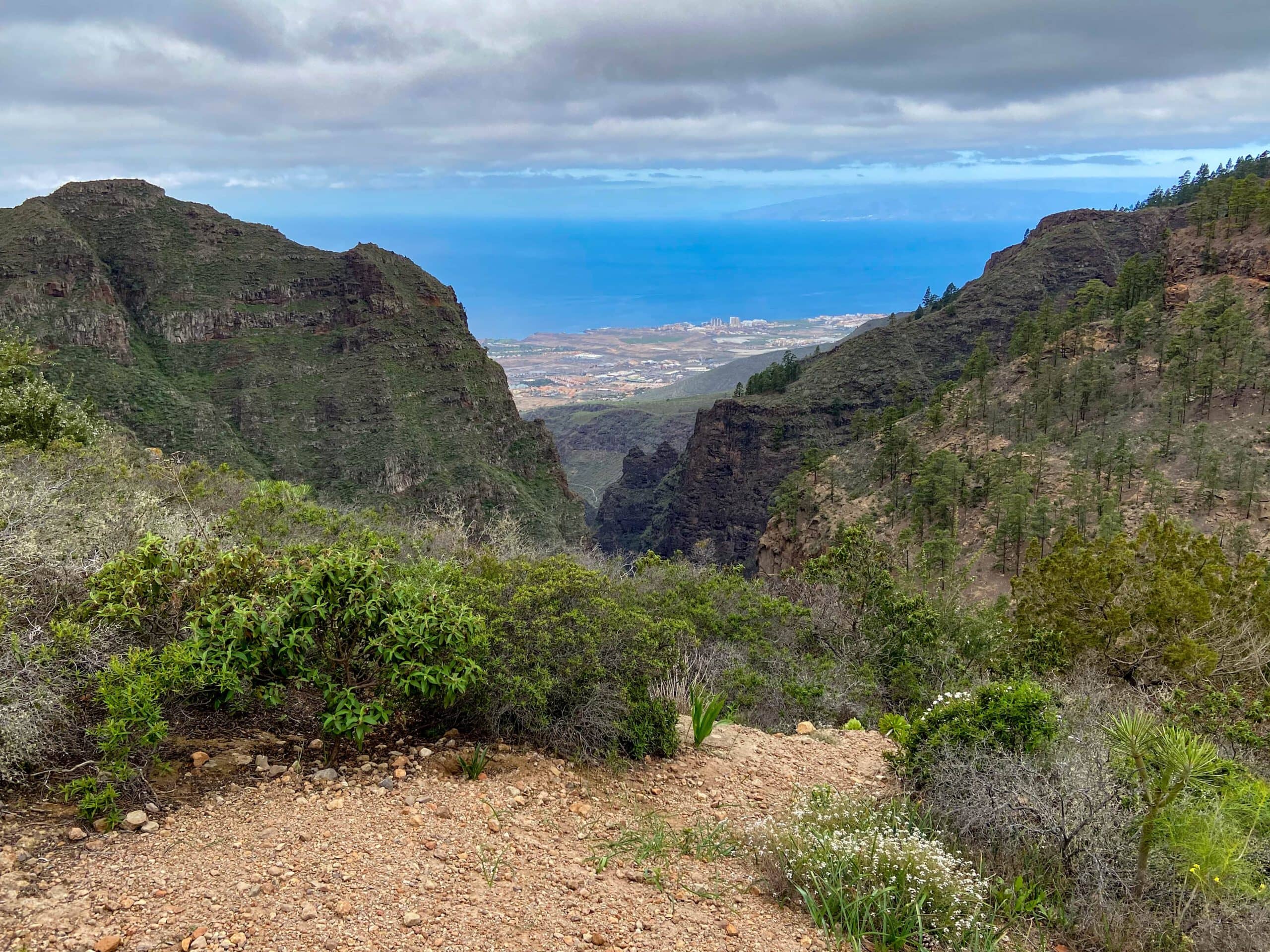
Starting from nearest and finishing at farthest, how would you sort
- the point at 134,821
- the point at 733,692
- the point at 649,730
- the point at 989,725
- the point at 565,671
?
the point at 134,821 < the point at 989,725 < the point at 565,671 < the point at 649,730 < the point at 733,692

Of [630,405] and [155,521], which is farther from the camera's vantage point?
[630,405]

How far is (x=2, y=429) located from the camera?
1620 centimetres

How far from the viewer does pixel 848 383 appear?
72438 mm

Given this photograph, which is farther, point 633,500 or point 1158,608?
point 633,500

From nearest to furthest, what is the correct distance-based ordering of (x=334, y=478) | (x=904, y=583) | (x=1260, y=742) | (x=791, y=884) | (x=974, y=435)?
(x=791, y=884) < (x=1260, y=742) < (x=904, y=583) < (x=974, y=435) < (x=334, y=478)

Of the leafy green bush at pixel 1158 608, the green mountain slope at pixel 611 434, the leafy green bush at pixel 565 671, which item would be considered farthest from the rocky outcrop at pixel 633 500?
the leafy green bush at pixel 565 671

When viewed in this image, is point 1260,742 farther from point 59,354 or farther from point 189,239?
point 189,239

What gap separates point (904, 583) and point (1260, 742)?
1232cm

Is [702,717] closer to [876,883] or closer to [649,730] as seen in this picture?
[649,730]

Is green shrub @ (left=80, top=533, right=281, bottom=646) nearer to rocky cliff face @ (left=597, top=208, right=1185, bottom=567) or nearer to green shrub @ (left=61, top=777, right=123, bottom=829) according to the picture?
green shrub @ (left=61, top=777, right=123, bottom=829)

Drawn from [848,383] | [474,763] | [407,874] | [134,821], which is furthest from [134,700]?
[848,383]

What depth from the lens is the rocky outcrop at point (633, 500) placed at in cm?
9169

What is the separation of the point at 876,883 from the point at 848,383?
71.1 meters

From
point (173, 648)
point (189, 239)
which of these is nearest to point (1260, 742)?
point (173, 648)
